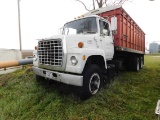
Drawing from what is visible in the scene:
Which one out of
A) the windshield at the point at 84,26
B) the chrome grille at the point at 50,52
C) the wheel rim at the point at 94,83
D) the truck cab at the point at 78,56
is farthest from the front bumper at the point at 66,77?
the windshield at the point at 84,26

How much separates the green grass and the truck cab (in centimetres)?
42

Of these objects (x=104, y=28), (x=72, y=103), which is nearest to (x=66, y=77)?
(x=72, y=103)

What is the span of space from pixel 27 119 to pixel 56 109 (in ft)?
2.36

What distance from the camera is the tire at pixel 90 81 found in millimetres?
3471

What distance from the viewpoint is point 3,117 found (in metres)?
3.42

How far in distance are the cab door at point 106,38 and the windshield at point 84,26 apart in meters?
0.29

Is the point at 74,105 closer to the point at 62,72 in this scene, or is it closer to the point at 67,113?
the point at 67,113

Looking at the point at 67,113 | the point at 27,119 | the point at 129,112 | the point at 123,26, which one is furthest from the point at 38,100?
the point at 123,26

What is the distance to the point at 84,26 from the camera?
15.2ft

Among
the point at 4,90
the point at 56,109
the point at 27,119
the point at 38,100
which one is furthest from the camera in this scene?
the point at 4,90

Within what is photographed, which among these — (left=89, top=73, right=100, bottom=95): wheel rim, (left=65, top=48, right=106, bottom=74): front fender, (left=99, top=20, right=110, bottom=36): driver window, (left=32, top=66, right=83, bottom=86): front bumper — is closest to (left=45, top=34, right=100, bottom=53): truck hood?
(left=65, top=48, right=106, bottom=74): front fender

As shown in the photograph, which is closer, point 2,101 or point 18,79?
point 2,101

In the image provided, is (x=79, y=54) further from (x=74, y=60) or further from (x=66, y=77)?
→ (x=66, y=77)

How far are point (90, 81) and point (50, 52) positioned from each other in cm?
138
